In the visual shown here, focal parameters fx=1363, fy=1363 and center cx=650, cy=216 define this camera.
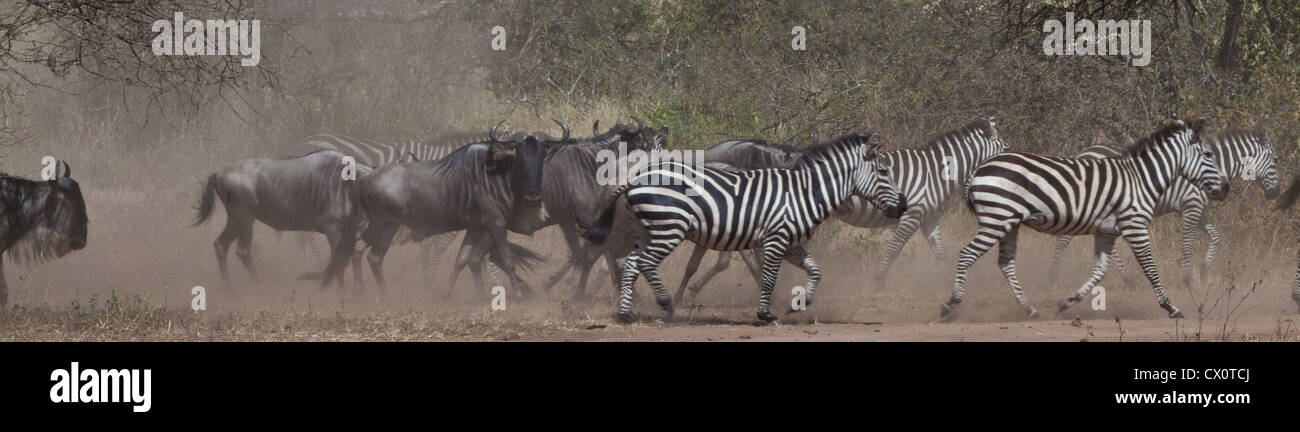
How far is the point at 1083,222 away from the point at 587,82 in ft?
32.9

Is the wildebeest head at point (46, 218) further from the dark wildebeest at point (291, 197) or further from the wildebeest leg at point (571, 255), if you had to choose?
the wildebeest leg at point (571, 255)

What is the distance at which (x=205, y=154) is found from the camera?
55.6 feet

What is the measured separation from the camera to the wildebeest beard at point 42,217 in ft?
32.2

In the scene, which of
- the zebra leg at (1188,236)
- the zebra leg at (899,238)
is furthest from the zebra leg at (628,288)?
the zebra leg at (1188,236)

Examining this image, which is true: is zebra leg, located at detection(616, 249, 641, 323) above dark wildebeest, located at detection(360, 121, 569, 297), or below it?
below

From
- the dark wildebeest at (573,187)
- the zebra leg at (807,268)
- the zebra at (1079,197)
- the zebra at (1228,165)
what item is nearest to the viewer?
the zebra leg at (807,268)

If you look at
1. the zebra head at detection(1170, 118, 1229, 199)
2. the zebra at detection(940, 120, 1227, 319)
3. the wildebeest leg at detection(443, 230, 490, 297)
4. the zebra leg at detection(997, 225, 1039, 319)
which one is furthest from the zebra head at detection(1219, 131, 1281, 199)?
the wildebeest leg at detection(443, 230, 490, 297)

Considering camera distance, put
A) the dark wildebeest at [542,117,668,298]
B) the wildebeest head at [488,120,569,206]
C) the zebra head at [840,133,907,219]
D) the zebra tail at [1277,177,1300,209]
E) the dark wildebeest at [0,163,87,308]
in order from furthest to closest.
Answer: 1. the dark wildebeest at [542,117,668,298]
2. the zebra tail at [1277,177,1300,209]
3. the wildebeest head at [488,120,569,206]
4. the dark wildebeest at [0,163,87,308]
5. the zebra head at [840,133,907,219]

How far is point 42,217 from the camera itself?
9.97m

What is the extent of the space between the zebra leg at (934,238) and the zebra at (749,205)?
237 centimetres

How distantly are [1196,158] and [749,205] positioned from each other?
138 inches

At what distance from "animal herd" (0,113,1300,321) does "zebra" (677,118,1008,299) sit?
0.01 m

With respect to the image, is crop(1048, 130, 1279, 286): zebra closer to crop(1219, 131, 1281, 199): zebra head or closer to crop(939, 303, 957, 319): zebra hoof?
crop(1219, 131, 1281, 199): zebra head

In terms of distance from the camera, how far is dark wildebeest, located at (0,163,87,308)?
980 centimetres
